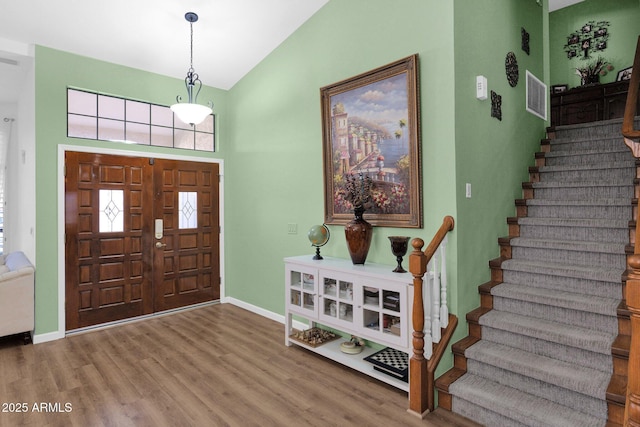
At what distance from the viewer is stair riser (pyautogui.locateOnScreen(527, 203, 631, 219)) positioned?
125 inches

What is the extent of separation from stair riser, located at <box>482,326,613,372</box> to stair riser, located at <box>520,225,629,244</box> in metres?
1.13

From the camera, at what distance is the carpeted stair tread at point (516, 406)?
2154 mm

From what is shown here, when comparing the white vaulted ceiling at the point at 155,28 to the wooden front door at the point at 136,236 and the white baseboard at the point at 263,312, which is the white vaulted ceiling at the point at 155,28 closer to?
the wooden front door at the point at 136,236

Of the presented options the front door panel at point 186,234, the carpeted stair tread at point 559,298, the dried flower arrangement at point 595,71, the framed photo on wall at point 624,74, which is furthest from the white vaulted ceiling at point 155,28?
the framed photo on wall at point 624,74

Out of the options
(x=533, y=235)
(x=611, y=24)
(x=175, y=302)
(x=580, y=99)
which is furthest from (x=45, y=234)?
(x=611, y=24)

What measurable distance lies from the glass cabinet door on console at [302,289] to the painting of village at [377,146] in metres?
0.66

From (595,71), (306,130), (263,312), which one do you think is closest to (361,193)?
(306,130)

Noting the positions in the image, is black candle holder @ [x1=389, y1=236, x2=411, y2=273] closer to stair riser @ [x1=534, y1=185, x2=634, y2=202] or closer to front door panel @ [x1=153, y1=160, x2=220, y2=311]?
stair riser @ [x1=534, y1=185, x2=634, y2=202]

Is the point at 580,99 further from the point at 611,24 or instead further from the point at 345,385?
the point at 345,385

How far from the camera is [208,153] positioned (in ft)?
17.5

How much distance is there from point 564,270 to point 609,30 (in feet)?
15.3

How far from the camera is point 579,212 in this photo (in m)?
3.38

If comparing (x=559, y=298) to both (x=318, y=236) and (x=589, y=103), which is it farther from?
(x=589, y=103)

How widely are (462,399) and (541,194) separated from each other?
2357 millimetres
